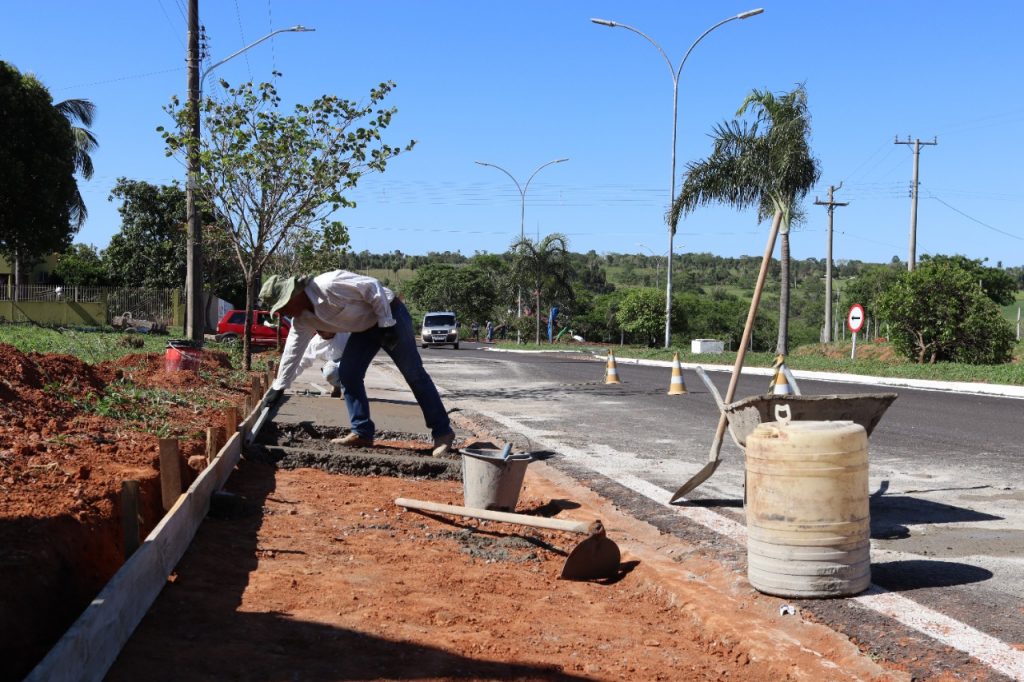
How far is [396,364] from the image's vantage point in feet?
26.8

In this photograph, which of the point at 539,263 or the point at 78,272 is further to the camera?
the point at 78,272

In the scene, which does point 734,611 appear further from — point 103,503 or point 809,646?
point 103,503

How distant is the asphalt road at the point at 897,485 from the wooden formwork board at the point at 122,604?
2.79 m

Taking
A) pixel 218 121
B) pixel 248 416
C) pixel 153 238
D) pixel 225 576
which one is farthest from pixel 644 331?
pixel 225 576

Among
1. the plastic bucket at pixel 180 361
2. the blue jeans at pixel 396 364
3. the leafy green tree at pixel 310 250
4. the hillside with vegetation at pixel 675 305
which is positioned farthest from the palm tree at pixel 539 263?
the blue jeans at pixel 396 364

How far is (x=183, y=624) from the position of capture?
154 inches

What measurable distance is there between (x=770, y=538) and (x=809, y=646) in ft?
2.18

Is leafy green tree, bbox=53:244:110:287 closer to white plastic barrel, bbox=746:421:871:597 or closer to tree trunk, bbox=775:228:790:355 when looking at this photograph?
tree trunk, bbox=775:228:790:355

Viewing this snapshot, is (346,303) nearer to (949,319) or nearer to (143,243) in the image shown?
(949,319)

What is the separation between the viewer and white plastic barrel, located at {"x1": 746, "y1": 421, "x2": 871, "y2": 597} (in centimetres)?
449

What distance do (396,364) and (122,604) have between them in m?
4.70

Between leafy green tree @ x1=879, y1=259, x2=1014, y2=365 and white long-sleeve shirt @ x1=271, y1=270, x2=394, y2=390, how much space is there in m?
22.2

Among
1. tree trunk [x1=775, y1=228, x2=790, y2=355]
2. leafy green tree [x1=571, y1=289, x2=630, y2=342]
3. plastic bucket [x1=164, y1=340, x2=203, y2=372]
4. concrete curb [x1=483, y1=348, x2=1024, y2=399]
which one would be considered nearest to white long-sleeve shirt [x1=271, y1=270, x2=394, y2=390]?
plastic bucket [x1=164, y1=340, x2=203, y2=372]

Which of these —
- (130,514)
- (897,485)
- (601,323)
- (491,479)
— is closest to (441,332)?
(601,323)
